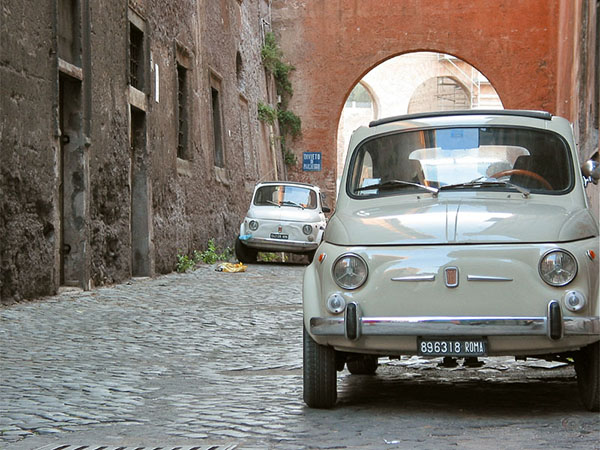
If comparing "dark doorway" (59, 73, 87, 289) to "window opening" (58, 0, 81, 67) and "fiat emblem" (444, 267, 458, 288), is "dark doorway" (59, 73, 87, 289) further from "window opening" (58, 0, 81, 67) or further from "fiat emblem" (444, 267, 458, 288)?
"fiat emblem" (444, 267, 458, 288)

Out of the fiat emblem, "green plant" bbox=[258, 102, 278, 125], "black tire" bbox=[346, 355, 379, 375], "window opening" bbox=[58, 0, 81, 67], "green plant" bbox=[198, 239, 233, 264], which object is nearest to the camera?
the fiat emblem

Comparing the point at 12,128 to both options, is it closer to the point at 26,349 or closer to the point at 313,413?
the point at 26,349

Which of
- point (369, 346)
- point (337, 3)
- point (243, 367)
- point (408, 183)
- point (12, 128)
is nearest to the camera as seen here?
point (369, 346)

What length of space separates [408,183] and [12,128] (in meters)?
5.95

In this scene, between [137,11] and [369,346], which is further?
[137,11]

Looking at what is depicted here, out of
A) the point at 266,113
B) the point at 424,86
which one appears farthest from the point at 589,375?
the point at 424,86

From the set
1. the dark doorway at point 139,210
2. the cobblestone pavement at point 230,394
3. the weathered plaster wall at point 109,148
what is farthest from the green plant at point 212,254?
the cobblestone pavement at point 230,394

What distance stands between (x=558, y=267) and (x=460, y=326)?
21.9 inches

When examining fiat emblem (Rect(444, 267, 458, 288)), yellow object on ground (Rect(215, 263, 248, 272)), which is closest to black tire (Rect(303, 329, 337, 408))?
fiat emblem (Rect(444, 267, 458, 288))

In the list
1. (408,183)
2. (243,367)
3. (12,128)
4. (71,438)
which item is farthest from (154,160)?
(71,438)

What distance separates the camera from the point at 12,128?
1069 centimetres

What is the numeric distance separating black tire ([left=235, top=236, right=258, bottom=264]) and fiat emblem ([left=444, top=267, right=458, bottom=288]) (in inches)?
613

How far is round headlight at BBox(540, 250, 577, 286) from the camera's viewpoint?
4.95 m

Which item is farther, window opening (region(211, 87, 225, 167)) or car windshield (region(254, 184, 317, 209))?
window opening (region(211, 87, 225, 167))
